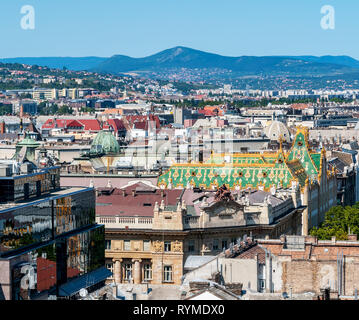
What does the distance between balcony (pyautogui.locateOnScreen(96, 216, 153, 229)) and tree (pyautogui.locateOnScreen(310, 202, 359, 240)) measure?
46.9ft

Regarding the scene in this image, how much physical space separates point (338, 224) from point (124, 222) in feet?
82.1

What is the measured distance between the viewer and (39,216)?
5269cm

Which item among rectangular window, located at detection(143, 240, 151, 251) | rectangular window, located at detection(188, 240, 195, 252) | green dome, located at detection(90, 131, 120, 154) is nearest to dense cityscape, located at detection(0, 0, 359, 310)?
rectangular window, located at detection(188, 240, 195, 252)

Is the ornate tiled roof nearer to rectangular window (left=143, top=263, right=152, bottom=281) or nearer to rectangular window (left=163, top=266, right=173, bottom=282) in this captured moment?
rectangular window (left=143, top=263, right=152, bottom=281)

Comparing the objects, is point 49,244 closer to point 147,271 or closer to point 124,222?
point 147,271

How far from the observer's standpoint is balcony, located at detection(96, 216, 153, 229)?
234 ft

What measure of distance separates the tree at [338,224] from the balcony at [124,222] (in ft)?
46.9

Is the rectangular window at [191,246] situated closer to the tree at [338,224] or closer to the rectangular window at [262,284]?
the tree at [338,224]

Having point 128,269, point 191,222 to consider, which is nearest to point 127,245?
point 128,269

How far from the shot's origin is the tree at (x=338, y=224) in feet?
271

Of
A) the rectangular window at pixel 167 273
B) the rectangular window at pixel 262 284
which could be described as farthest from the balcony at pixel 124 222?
the rectangular window at pixel 262 284

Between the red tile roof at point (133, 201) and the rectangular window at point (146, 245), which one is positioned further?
the red tile roof at point (133, 201)

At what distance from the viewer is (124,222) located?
7162 centimetres

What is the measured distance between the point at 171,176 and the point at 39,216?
35644 mm
